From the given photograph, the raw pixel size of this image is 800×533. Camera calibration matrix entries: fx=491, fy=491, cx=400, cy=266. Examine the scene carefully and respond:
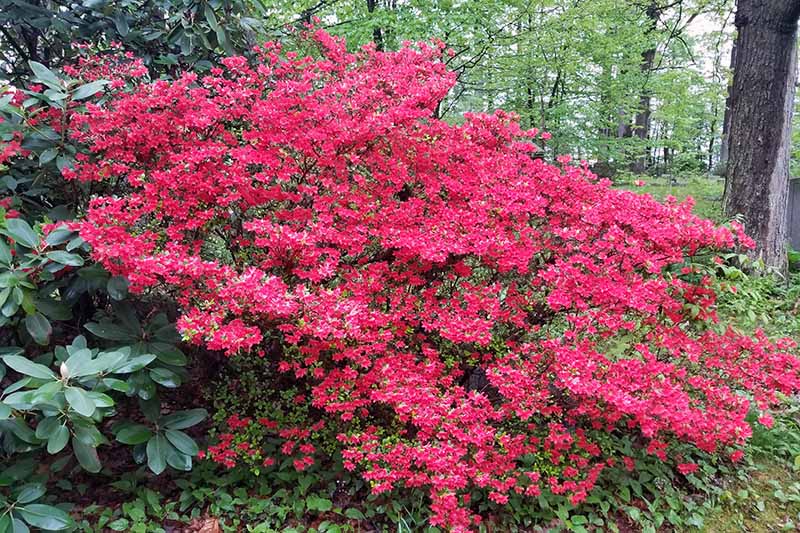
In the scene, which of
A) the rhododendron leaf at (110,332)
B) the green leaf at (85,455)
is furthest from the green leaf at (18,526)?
the rhododendron leaf at (110,332)

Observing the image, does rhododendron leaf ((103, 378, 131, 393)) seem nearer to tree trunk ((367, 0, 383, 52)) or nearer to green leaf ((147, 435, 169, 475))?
green leaf ((147, 435, 169, 475))

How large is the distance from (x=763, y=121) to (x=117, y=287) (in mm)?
4973

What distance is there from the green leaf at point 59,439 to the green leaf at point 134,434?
32 centimetres

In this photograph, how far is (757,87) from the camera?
4.19 m

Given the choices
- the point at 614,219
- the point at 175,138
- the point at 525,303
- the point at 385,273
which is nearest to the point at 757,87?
the point at 614,219

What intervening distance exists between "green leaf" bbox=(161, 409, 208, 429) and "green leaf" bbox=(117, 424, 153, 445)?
0.23 ft

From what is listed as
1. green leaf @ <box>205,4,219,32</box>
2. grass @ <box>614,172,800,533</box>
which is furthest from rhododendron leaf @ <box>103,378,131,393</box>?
grass @ <box>614,172,800,533</box>

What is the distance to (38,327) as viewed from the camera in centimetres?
179

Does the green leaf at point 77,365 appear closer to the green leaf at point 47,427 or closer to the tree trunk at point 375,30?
the green leaf at point 47,427

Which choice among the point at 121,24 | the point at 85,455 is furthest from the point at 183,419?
the point at 121,24

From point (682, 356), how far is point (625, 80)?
282 inches

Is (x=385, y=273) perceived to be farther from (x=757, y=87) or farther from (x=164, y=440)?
(x=757, y=87)

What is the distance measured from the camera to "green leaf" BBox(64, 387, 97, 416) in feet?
4.72

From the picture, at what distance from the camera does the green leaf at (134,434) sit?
1924 mm
